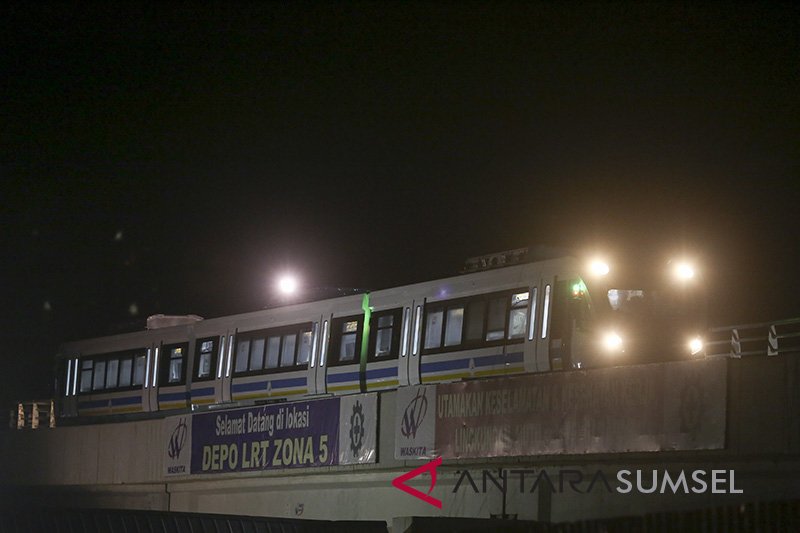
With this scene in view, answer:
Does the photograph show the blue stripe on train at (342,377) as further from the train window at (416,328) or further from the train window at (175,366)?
the train window at (175,366)

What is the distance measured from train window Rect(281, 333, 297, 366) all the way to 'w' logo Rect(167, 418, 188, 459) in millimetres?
3549

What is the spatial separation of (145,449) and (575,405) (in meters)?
12.8

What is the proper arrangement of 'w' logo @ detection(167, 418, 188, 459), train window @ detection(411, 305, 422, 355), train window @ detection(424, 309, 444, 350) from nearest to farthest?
train window @ detection(424, 309, 444, 350)
train window @ detection(411, 305, 422, 355)
'w' logo @ detection(167, 418, 188, 459)

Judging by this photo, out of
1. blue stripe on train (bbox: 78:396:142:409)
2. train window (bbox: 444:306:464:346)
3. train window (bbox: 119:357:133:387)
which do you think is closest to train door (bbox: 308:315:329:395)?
train window (bbox: 444:306:464:346)

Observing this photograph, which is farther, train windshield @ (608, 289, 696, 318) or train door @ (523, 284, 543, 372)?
train windshield @ (608, 289, 696, 318)

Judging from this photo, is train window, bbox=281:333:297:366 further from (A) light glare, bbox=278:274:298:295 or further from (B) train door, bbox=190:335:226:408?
(B) train door, bbox=190:335:226:408

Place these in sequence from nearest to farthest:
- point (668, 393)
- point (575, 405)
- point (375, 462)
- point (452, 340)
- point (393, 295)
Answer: point (668, 393)
point (575, 405)
point (375, 462)
point (452, 340)
point (393, 295)

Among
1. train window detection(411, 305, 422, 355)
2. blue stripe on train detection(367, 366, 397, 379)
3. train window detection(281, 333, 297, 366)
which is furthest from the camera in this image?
train window detection(281, 333, 297, 366)

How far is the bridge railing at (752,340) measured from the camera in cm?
2027

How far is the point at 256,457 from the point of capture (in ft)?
76.4

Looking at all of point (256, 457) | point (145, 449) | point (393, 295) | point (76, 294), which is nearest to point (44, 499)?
point (145, 449)

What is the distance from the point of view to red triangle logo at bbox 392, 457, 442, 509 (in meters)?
18.8

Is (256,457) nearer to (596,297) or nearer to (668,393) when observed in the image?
(596,297)

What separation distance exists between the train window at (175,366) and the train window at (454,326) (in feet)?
35.0
